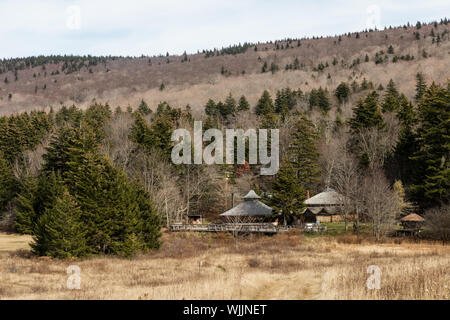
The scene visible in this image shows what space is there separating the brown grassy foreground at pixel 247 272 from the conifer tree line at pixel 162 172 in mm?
3242

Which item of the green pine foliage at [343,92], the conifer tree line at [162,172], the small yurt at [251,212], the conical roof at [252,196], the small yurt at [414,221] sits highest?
the green pine foliage at [343,92]

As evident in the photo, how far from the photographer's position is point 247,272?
1123 inches

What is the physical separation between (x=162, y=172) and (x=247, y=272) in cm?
3792

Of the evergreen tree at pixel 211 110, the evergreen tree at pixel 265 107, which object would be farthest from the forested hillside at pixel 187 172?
the evergreen tree at pixel 265 107

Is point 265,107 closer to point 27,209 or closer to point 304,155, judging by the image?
point 304,155

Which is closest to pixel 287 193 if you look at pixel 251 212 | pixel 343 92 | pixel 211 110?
pixel 251 212

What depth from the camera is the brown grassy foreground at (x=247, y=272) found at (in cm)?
2070

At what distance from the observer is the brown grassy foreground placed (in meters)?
20.7

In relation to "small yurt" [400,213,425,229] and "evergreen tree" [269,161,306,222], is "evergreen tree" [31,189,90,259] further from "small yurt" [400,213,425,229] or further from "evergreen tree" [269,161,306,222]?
"small yurt" [400,213,425,229]

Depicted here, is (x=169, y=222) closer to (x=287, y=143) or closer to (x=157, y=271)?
(x=287, y=143)

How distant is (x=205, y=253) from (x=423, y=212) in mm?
25103

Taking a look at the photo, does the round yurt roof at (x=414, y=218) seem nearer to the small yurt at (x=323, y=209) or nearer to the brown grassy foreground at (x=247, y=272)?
the brown grassy foreground at (x=247, y=272)

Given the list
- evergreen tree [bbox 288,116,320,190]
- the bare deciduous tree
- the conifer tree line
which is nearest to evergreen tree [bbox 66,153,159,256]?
the conifer tree line

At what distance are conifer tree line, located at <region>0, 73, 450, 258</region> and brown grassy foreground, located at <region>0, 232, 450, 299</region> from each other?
128 inches
